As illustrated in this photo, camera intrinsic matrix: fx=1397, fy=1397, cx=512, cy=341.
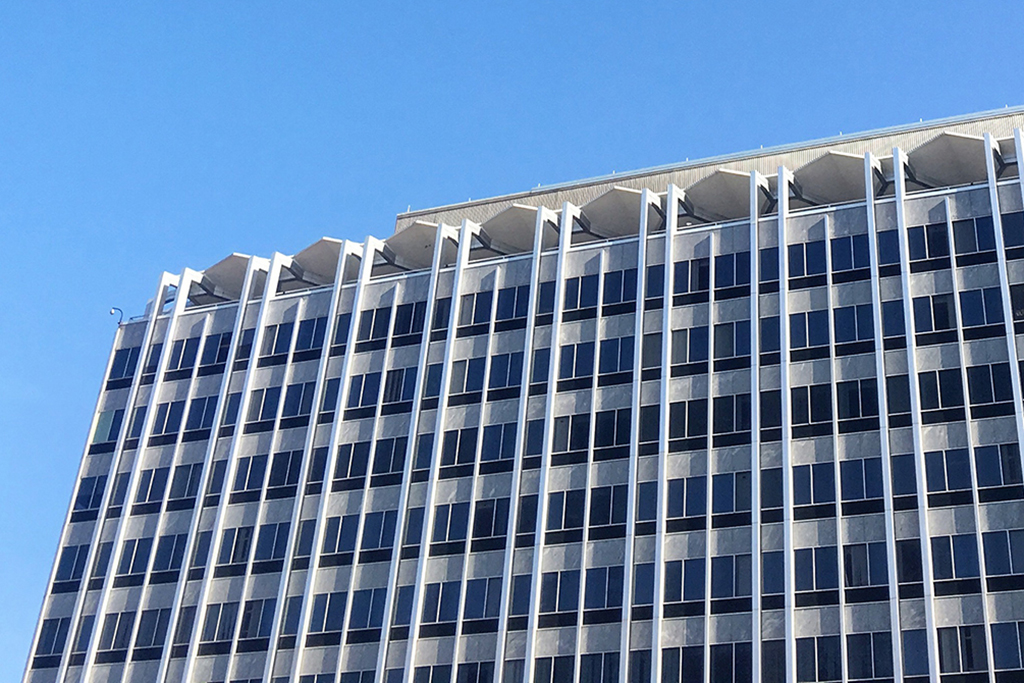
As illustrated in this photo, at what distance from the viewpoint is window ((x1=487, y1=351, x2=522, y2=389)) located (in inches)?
3354

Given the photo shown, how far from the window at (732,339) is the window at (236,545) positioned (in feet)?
101

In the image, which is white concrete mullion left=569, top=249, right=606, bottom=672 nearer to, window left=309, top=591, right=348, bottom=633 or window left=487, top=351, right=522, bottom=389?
window left=487, top=351, right=522, bottom=389

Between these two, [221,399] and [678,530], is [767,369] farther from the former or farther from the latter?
[221,399]

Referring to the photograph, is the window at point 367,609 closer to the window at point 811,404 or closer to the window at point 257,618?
the window at point 257,618

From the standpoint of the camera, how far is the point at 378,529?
82625 millimetres

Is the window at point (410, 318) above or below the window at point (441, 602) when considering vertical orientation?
above

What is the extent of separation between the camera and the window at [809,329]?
7888 centimetres

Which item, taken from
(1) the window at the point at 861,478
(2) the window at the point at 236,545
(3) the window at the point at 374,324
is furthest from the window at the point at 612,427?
(2) the window at the point at 236,545

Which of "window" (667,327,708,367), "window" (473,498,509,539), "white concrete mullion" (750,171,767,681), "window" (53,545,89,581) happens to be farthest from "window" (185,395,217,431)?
"white concrete mullion" (750,171,767,681)

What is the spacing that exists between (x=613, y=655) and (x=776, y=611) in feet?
29.0

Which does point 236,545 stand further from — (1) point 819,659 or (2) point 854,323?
(2) point 854,323

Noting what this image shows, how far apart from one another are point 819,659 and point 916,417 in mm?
14102

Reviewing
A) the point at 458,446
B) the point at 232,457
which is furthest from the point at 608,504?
the point at 232,457

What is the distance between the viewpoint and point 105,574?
88438 millimetres
